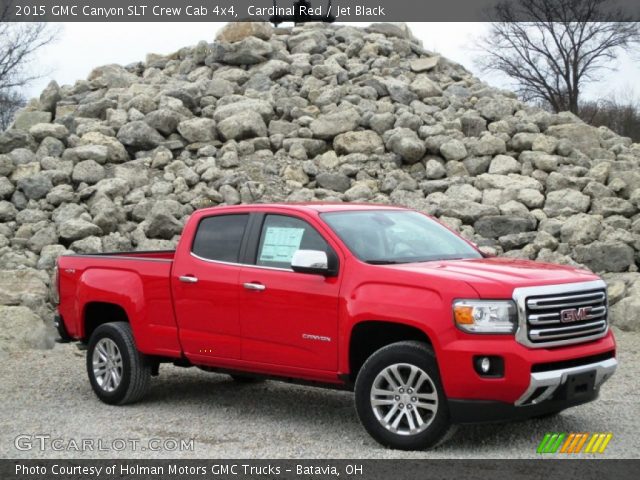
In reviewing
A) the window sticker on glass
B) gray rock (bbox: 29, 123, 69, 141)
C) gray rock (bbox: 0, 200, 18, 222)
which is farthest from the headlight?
gray rock (bbox: 29, 123, 69, 141)

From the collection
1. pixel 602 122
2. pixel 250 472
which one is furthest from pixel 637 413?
pixel 602 122

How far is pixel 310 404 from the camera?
884cm

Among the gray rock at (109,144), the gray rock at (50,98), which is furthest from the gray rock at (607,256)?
the gray rock at (50,98)

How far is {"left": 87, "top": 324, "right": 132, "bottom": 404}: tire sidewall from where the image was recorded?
8.83 m

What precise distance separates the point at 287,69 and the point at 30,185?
6.94m

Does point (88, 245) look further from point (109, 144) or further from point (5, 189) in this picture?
point (109, 144)

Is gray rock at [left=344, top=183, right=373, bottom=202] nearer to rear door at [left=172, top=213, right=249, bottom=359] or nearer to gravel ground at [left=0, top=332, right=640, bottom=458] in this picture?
gravel ground at [left=0, top=332, right=640, bottom=458]

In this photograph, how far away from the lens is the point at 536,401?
650cm

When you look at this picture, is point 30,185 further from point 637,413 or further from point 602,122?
point 602,122

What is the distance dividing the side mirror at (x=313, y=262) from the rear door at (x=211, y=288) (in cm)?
87

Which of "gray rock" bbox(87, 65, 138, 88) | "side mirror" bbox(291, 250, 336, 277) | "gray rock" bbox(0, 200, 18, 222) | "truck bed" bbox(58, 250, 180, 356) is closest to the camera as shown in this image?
"side mirror" bbox(291, 250, 336, 277)

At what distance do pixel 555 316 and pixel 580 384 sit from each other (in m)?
0.53

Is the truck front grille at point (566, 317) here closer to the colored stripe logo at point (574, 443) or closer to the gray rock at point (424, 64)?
the colored stripe logo at point (574, 443)

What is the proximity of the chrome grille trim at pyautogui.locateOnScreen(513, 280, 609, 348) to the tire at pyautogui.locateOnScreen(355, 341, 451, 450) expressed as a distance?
0.70 meters
